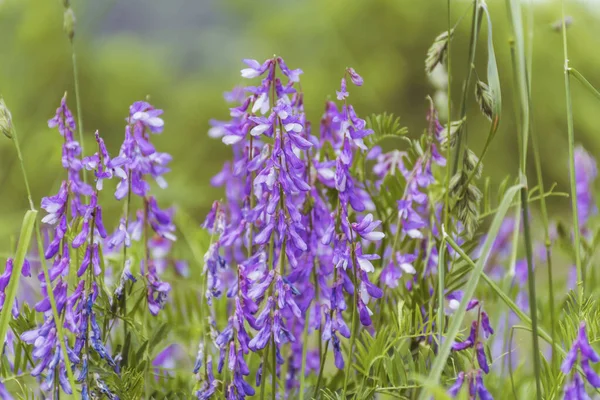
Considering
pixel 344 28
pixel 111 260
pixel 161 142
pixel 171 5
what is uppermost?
pixel 171 5

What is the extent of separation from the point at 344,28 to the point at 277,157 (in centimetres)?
379

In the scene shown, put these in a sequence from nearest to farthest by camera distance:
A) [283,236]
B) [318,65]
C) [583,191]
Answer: [283,236] → [583,191] → [318,65]

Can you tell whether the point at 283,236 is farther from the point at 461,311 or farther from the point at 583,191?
the point at 583,191

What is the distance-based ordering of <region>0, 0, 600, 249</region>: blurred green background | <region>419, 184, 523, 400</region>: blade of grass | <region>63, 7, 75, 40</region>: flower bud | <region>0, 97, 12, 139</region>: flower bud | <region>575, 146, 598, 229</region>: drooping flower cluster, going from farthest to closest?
1. <region>0, 0, 600, 249</region>: blurred green background
2. <region>575, 146, 598, 229</region>: drooping flower cluster
3. <region>63, 7, 75, 40</region>: flower bud
4. <region>0, 97, 12, 139</region>: flower bud
5. <region>419, 184, 523, 400</region>: blade of grass

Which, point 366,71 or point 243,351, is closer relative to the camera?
point 243,351

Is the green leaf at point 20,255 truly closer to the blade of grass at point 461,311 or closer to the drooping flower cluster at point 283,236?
the drooping flower cluster at point 283,236

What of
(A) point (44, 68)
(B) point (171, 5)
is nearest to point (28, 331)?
(A) point (44, 68)

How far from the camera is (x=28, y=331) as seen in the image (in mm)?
711

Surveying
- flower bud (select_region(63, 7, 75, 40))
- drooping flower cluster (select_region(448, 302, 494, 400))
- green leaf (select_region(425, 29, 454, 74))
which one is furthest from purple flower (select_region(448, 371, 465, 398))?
flower bud (select_region(63, 7, 75, 40))

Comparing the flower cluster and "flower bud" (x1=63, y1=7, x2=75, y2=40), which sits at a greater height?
"flower bud" (x1=63, y1=7, x2=75, y2=40)

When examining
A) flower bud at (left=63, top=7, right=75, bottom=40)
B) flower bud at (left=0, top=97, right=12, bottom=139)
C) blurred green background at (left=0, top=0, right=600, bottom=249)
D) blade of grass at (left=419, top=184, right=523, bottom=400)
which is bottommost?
blade of grass at (left=419, top=184, right=523, bottom=400)

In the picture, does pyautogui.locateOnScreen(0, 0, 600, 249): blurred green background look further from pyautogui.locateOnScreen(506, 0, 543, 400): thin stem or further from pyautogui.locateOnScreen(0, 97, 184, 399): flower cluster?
pyautogui.locateOnScreen(506, 0, 543, 400): thin stem

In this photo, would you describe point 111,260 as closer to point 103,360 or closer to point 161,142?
point 103,360

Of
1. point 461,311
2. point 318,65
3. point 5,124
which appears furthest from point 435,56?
point 318,65
